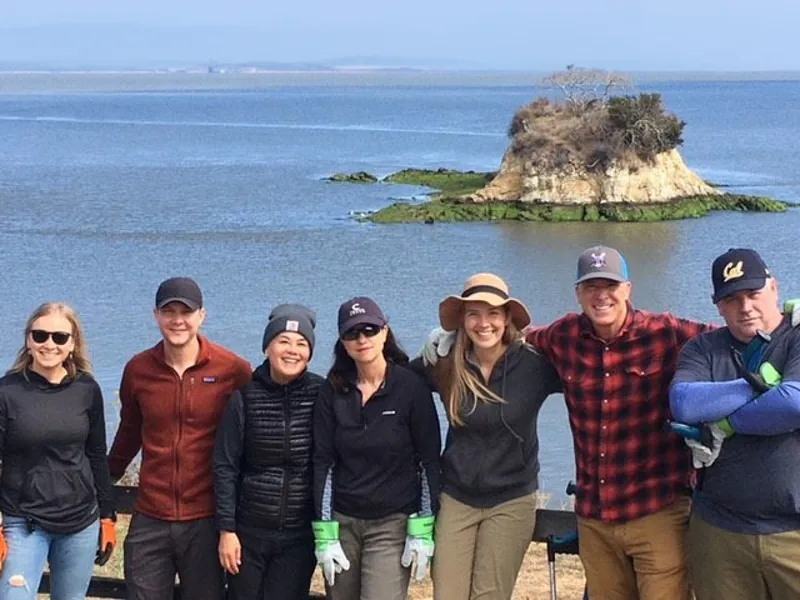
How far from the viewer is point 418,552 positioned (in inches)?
234

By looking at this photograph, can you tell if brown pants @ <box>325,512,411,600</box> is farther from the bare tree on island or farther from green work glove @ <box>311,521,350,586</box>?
the bare tree on island

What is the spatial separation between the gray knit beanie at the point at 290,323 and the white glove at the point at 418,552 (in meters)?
1.08

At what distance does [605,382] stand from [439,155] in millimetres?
91991

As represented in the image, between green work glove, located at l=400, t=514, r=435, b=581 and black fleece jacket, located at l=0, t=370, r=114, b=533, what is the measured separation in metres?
1.58

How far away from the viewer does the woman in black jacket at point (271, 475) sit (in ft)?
19.8

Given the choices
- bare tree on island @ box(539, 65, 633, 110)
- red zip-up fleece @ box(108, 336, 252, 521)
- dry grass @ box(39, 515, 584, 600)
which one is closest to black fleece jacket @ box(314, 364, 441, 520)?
red zip-up fleece @ box(108, 336, 252, 521)

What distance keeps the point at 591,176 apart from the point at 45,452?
2134 inches

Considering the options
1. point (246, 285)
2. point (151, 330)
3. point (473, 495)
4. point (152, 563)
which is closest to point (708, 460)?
point (473, 495)

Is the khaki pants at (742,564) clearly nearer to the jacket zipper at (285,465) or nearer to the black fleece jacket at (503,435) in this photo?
the black fleece jacket at (503,435)

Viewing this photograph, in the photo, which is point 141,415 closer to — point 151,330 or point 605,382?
point 605,382

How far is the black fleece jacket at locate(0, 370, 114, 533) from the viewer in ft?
19.6

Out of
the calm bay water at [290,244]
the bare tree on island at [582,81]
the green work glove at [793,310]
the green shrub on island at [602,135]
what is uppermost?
the bare tree on island at [582,81]

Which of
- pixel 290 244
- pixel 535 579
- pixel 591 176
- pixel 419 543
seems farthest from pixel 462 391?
pixel 591 176

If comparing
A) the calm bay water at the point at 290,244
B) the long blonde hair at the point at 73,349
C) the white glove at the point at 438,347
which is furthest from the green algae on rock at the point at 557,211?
the long blonde hair at the point at 73,349
